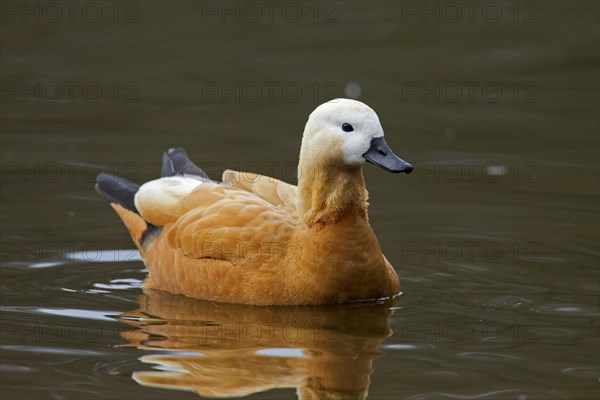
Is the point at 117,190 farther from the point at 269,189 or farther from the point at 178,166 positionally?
the point at 269,189

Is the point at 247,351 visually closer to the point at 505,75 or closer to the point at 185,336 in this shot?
the point at 185,336

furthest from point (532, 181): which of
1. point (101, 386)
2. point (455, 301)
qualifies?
point (101, 386)

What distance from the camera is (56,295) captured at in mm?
10070

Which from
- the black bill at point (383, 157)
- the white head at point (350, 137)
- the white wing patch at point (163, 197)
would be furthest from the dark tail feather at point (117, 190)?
the black bill at point (383, 157)

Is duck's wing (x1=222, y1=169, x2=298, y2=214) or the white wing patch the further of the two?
the white wing patch

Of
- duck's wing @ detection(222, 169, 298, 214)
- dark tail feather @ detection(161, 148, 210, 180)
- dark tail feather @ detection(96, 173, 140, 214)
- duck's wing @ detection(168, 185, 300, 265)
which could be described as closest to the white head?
duck's wing @ detection(168, 185, 300, 265)

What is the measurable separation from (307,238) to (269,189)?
1.08m

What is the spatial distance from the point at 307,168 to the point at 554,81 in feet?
23.3

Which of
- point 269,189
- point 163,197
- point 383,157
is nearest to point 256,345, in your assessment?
point 383,157

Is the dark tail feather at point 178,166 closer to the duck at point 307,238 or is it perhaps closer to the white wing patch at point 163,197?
the white wing patch at point 163,197

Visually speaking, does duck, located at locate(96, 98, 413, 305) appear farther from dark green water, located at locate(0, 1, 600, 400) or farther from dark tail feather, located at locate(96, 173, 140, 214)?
dark tail feather, located at locate(96, 173, 140, 214)

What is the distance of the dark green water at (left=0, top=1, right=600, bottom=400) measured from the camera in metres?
8.41

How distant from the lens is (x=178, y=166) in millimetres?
11789

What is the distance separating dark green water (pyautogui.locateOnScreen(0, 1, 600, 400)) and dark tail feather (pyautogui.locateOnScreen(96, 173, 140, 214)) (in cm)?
40
